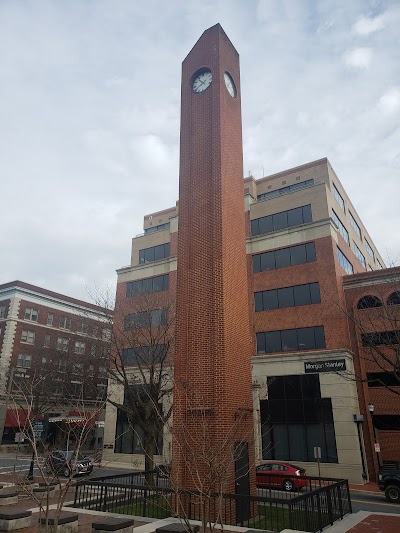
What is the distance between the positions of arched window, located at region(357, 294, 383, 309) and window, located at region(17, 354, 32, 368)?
40367 millimetres

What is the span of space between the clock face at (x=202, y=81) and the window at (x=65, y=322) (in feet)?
154

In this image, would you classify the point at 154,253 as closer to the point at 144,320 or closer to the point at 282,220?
the point at 282,220

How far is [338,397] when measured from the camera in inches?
1073

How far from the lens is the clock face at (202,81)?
18359 mm

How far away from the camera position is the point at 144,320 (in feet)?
87.5

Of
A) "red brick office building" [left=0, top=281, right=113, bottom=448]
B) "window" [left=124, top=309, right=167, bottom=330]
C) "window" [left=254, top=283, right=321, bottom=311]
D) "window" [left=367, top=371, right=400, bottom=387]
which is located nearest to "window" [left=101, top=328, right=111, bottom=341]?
"window" [left=124, top=309, right=167, bottom=330]

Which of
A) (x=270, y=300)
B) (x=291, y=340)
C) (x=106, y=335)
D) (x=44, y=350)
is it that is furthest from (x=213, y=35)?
(x=44, y=350)

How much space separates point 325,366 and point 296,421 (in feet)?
13.9

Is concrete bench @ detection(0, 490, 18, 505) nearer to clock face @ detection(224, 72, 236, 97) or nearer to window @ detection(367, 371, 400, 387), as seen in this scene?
clock face @ detection(224, 72, 236, 97)

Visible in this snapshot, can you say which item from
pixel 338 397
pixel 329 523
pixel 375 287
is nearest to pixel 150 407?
pixel 329 523

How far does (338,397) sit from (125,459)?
723 inches

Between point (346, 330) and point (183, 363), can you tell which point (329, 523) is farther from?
point (346, 330)

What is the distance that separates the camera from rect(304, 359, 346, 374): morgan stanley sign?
27.9 m

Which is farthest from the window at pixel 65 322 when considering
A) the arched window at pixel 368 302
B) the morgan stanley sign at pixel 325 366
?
the arched window at pixel 368 302
